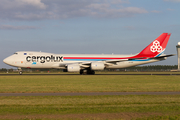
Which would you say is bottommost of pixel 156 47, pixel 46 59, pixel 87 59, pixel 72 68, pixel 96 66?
pixel 72 68

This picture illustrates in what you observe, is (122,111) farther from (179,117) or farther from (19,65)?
(19,65)

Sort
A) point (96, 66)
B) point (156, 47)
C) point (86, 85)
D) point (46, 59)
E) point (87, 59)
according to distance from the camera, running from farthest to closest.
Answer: point (156, 47)
point (87, 59)
point (46, 59)
point (96, 66)
point (86, 85)

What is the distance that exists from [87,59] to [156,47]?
16181 millimetres

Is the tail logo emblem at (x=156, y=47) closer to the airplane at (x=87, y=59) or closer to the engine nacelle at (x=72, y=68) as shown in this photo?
the airplane at (x=87, y=59)

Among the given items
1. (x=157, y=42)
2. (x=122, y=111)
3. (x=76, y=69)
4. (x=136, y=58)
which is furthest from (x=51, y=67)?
(x=122, y=111)

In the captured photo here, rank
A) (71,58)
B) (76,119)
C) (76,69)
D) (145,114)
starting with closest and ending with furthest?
(76,119) < (145,114) < (76,69) < (71,58)

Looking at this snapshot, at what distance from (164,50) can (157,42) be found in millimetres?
2483

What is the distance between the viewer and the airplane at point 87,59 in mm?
48875

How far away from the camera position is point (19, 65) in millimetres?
49156

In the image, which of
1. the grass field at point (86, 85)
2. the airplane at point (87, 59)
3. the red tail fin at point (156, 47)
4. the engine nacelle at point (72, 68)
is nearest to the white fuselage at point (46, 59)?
the airplane at point (87, 59)

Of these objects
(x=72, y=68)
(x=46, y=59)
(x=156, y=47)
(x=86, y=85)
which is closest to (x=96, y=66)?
(x=72, y=68)

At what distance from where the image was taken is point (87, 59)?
1992 inches

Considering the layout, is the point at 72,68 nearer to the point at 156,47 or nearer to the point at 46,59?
the point at 46,59

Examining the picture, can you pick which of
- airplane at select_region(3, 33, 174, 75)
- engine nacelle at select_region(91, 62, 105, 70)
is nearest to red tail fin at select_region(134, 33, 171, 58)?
airplane at select_region(3, 33, 174, 75)
